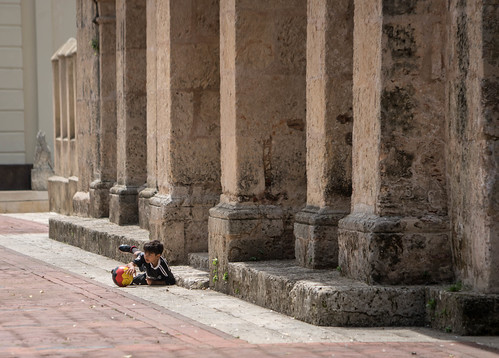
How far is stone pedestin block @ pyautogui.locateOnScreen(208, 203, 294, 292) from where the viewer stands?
11398 mm

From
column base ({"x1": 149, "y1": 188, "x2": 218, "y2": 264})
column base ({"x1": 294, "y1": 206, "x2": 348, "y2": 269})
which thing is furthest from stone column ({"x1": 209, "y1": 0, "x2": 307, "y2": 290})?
column base ({"x1": 149, "y1": 188, "x2": 218, "y2": 264})

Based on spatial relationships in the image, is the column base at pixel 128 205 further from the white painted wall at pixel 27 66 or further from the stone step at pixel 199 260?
the white painted wall at pixel 27 66

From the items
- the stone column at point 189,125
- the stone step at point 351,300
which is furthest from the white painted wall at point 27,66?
the stone step at point 351,300

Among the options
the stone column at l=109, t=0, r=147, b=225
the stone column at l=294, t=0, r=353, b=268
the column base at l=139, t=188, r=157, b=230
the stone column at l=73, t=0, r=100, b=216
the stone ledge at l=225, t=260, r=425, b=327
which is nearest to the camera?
the stone ledge at l=225, t=260, r=425, b=327

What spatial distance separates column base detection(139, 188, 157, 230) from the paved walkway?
237cm

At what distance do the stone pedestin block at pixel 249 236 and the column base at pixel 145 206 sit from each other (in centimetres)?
323

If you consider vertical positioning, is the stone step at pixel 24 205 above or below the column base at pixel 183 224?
below

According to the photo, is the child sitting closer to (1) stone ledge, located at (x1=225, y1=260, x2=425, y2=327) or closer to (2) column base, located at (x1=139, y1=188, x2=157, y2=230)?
(2) column base, located at (x1=139, y1=188, x2=157, y2=230)

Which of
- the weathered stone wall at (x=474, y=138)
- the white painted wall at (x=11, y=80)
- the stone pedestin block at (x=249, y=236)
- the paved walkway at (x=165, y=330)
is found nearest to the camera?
the paved walkway at (x=165, y=330)

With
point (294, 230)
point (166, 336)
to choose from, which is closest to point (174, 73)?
point (294, 230)

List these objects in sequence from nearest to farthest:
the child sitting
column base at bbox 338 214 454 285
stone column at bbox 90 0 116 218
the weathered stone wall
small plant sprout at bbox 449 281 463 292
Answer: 1. the weathered stone wall
2. small plant sprout at bbox 449 281 463 292
3. column base at bbox 338 214 454 285
4. the child sitting
5. stone column at bbox 90 0 116 218

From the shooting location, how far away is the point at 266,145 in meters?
11.6

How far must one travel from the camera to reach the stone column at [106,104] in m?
17.5

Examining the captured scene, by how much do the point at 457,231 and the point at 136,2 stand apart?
7.72 m
